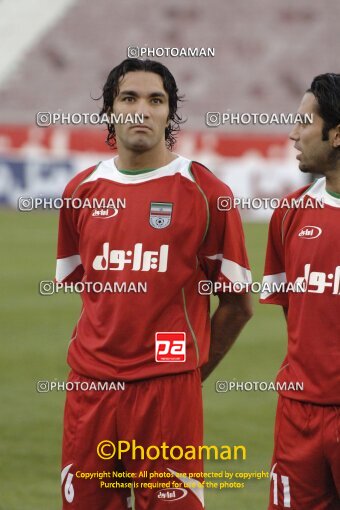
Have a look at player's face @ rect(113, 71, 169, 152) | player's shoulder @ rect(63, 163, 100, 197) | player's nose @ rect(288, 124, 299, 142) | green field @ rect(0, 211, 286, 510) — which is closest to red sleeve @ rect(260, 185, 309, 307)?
player's nose @ rect(288, 124, 299, 142)

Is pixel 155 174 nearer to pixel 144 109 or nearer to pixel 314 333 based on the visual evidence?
pixel 144 109

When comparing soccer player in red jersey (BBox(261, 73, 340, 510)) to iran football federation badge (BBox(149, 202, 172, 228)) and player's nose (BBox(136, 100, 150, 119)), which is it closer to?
iran football federation badge (BBox(149, 202, 172, 228))

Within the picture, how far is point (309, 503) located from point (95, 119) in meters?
1.94

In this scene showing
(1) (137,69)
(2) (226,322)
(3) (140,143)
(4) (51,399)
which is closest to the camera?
(3) (140,143)

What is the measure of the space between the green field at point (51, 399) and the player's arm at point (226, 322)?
1.61 meters

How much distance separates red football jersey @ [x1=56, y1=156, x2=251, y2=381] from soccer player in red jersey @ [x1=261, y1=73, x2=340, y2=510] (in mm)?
249

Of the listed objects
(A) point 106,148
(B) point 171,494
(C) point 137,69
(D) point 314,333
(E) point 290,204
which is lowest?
(B) point 171,494

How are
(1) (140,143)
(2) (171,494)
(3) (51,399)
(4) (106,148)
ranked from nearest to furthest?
(2) (171,494) < (1) (140,143) < (3) (51,399) < (4) (106,148)

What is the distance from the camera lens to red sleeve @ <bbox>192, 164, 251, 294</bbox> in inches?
145

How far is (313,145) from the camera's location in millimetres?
3697

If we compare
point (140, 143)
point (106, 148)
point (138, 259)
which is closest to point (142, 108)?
point (140, 143)

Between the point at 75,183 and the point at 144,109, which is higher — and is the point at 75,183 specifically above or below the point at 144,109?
below

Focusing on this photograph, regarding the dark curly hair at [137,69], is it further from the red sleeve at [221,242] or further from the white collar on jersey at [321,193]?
the white collar on jersey at [321,193]

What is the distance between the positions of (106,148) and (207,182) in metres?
18.5
